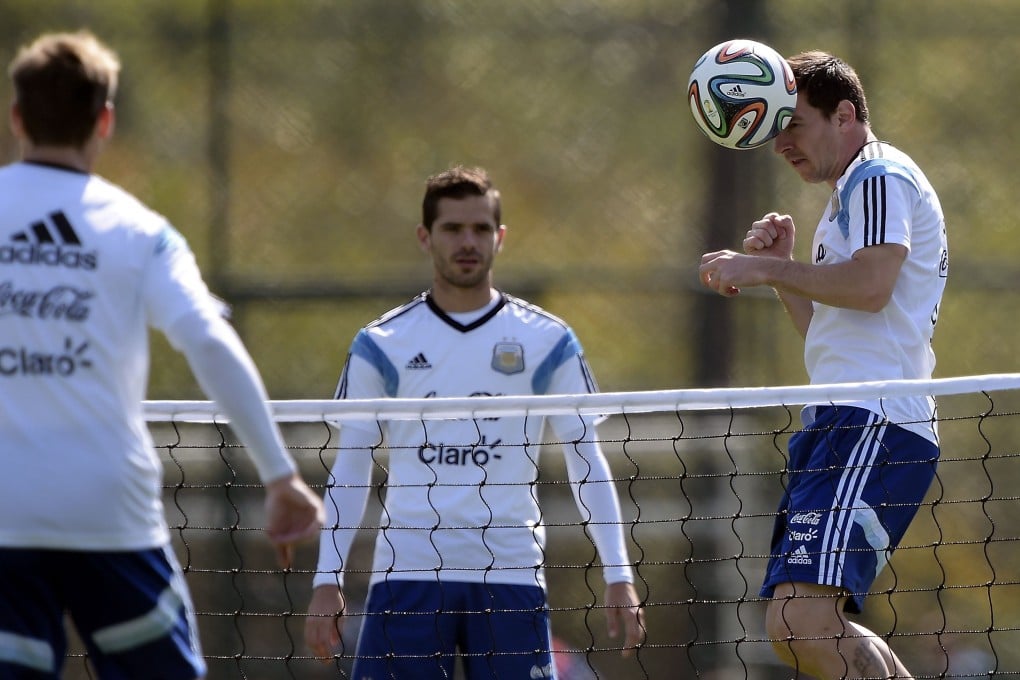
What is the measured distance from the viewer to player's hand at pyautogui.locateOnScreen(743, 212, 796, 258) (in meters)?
4.95

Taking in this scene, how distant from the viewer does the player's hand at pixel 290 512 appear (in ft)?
10.6

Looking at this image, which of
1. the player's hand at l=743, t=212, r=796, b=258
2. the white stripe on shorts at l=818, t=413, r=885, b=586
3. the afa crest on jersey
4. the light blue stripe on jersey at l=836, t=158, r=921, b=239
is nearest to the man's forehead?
the afa crest on jersey

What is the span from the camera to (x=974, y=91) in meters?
11.1

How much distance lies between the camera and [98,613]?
11.1 ft

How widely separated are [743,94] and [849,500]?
1.31m

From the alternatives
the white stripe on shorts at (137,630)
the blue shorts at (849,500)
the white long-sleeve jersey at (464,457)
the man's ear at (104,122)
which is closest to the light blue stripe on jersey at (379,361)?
the white long-sleeve jersey at (464,457)

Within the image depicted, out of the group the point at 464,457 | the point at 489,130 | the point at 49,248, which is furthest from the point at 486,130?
the point at 49,248

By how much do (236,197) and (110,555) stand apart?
7907 mm

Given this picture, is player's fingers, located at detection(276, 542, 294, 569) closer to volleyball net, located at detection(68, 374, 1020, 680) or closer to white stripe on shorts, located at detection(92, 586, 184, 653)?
white stripe on shorts, located at detection(92, 586, 184, 653)

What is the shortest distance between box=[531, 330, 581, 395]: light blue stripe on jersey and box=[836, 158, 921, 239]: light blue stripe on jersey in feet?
3.73

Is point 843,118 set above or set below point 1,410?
above

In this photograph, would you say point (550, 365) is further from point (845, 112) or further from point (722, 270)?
point (845, 112)

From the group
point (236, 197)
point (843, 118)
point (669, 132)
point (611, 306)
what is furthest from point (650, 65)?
point (843, 118)

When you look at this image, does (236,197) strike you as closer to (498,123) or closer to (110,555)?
(498,123)
